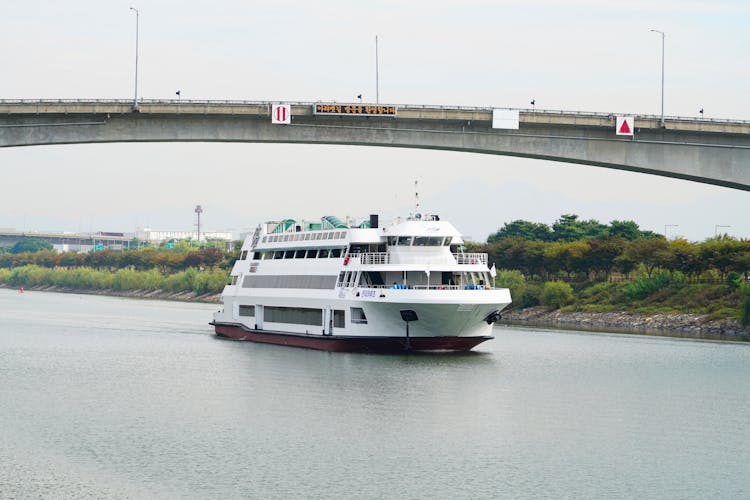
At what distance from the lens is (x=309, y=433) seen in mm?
42500

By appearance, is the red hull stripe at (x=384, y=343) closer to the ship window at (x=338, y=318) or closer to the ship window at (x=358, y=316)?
the ship window at (x=338, y=318)

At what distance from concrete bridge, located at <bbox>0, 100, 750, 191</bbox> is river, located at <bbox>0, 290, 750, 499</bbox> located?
12.6 m

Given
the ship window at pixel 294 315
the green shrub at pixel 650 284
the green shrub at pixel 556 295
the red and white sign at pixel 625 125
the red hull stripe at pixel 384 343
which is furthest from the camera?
the green shrub at pixel 556 295

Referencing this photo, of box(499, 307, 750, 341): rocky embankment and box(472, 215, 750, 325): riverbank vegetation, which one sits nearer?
box(499, 307, 750, 341): rocky embankment

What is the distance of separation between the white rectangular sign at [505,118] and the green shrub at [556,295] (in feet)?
168

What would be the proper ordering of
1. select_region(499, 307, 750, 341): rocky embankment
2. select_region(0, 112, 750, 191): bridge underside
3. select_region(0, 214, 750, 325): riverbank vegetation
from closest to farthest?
select_region(0, 112, 750, 191): bridge underside → select_region(499, 307, 750, 341): rocky embankment → select_region(0, 214, 750, 325): riverbank vegetation

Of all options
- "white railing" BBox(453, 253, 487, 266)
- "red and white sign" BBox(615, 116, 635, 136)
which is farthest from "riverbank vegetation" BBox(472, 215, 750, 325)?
"white railing" BBox(453, 253, 487, 266)

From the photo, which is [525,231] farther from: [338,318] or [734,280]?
[338,318]

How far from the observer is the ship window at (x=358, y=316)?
6688 cm

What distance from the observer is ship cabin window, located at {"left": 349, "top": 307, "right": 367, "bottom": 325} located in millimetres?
66875

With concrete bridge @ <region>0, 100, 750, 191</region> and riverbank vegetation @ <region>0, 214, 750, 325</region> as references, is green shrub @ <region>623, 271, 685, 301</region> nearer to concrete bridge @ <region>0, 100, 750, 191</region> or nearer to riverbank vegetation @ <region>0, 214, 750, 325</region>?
riverbank vegetation @ <region>0, 214, 750, 325</region>

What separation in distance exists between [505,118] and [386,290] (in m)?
15.5

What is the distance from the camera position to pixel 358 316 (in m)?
67.1

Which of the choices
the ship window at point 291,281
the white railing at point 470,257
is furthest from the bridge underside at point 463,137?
the ship window at point 291,281
